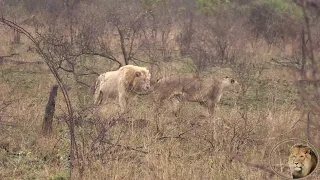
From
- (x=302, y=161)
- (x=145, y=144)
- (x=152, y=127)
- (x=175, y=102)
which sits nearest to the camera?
(x=302, y=161)

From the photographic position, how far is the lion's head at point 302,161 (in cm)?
206

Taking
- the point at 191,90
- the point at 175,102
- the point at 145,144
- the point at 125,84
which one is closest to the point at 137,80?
the point at 125,84

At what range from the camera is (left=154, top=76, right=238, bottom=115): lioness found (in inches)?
368

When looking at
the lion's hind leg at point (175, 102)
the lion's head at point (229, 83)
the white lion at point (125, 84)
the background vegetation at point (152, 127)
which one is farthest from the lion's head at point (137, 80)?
the lion's head at point (229, 83)

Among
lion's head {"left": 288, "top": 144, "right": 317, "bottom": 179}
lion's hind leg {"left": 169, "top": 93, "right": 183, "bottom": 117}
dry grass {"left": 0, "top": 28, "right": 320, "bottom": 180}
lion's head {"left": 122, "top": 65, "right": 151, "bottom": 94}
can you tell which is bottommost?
dry grass {"left": 0, "top": 28, "right": 320, "bottom": 180}

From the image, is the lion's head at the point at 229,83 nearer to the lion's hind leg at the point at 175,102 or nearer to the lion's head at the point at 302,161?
the lion's hind leg at the point at 175,102

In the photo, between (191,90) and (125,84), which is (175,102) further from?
(125,84)

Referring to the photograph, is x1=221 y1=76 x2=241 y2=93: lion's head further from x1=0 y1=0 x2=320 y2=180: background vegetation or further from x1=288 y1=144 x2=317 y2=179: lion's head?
A: x1=288 y1=144 x2=317 y2=179: lion's head

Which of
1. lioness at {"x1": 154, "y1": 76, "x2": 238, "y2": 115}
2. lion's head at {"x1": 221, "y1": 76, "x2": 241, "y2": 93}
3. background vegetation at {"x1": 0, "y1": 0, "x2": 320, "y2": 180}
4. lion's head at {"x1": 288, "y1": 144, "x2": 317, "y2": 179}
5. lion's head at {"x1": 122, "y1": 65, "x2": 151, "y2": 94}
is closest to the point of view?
lion's head at {"x1": 288, "y1": 144, "x2": 317, "y2": 179}

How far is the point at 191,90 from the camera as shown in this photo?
31.7ft

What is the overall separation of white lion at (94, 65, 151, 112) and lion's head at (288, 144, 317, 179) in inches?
268

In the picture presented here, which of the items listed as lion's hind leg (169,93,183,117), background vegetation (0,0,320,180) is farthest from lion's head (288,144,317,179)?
lion's hind leg (169,93,183,117)

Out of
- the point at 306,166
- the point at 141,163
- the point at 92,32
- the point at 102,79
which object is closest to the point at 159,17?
the point at 92,32

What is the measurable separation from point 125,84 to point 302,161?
24.0ft
